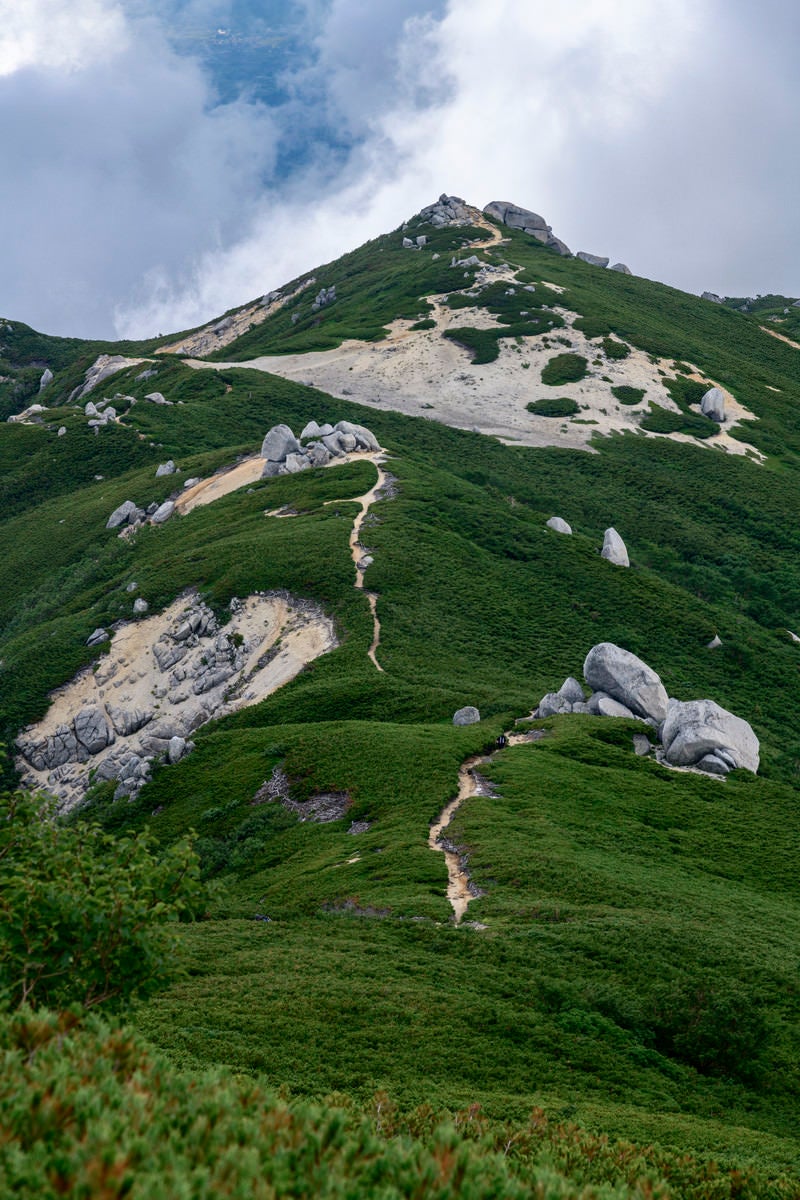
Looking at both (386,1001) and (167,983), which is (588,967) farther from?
(167,983)

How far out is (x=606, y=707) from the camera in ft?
155

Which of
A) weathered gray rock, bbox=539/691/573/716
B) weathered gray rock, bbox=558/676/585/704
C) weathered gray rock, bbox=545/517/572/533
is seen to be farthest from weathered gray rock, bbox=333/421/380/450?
weathered gray rock, bbox=539/691/573/716

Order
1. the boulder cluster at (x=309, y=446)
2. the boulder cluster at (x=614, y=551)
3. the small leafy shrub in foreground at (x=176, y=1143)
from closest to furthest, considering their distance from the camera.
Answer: the small leafy shrub in foreground at (x=176, y=1143), the boulder cluster at (x=614, y=551), the boulder cluster at (x=309, y=446)

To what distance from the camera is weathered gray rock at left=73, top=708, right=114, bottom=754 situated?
2146 inches

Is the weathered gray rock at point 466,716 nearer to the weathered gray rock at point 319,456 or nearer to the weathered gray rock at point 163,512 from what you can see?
the weathered gray rock at point 319,456

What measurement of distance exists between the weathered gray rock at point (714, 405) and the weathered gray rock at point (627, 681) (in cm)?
9347

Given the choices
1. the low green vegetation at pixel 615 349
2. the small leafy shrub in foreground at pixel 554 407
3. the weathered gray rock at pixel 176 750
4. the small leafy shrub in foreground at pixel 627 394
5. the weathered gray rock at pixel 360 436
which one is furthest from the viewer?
the low green vegetation at pixel 615 349

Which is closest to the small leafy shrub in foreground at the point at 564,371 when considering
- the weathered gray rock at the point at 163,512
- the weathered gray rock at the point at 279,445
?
the weathered gray rock at the point at 279,445

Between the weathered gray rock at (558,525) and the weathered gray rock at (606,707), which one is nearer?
the weathered gray rock at (606,707)

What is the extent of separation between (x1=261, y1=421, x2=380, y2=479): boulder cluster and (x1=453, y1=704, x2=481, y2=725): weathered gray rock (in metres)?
52.2

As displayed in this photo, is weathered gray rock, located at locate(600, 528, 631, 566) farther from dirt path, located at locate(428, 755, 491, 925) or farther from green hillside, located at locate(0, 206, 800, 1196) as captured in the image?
dirt path, located at locate(428, 755, 491, 925)

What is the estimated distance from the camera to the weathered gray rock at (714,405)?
130m

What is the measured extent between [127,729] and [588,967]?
Result: 129ft

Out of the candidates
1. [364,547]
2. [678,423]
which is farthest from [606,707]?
[678,423]
